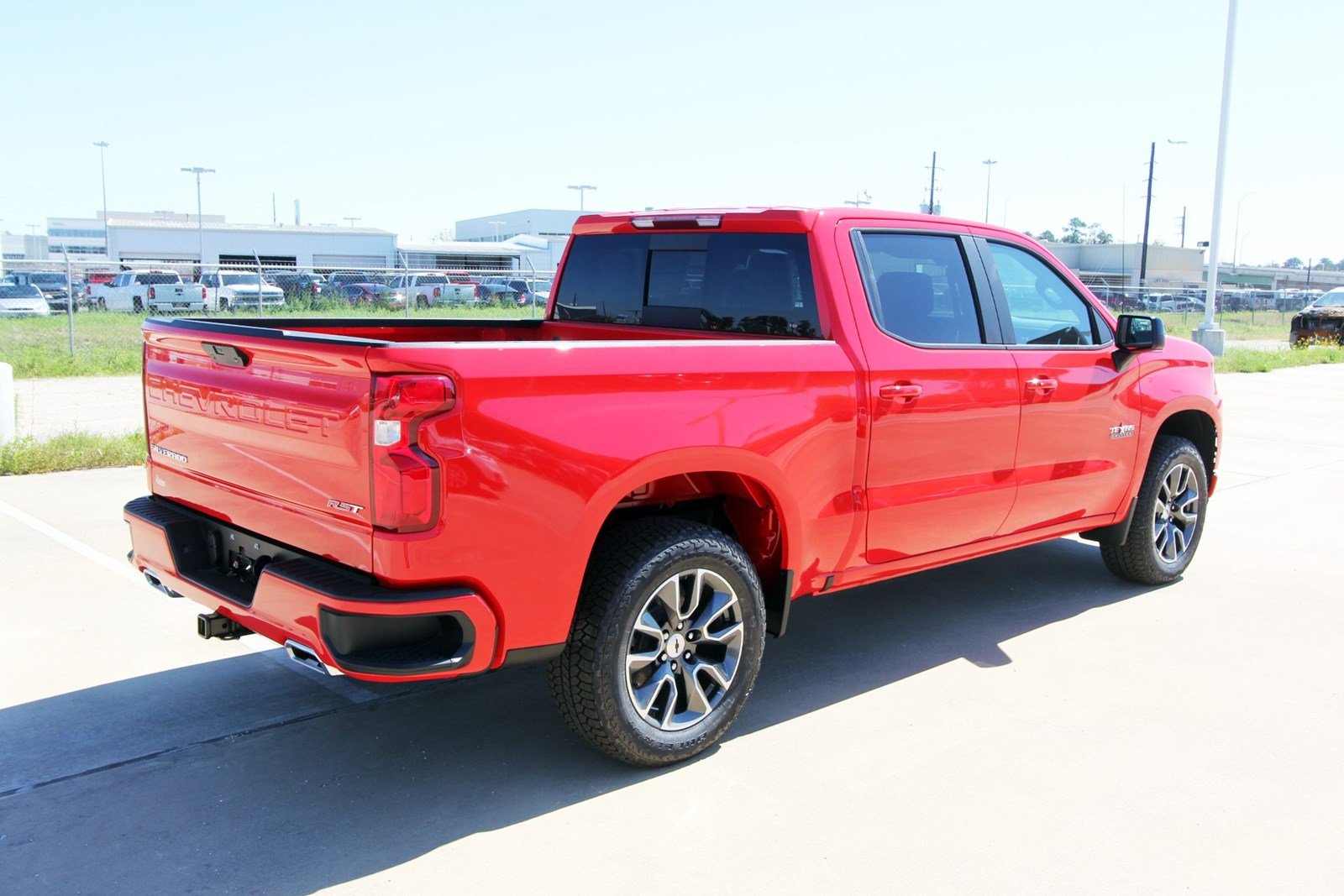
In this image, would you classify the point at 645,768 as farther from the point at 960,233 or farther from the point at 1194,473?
the point at 1194,473

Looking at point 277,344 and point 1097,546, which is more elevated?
point 277,344

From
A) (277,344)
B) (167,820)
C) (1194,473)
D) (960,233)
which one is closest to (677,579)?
(277,344)

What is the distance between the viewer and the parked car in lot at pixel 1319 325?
27.8 m

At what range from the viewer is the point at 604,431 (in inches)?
139

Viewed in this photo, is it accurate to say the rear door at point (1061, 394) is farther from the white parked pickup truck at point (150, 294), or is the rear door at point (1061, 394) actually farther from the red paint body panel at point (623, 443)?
the white parked pickup truck at point (150, 294)

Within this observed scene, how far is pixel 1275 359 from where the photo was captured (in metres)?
23.4

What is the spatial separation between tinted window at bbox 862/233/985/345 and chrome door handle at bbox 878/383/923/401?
0.71ft

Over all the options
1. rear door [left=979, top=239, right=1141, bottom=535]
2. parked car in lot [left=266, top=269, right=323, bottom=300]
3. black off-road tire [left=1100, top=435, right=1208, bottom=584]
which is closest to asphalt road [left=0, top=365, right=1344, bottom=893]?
black off-road tire [left=1100, top=435, right=1208, bottom=584]

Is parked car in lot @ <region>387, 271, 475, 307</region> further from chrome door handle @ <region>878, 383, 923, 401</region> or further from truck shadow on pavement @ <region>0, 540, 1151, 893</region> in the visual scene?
chrome door handle @ <region>878, 383, 923, 401</region>

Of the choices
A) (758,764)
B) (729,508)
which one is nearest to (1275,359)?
(729,508)

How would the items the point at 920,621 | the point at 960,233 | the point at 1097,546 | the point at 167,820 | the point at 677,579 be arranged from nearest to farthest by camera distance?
the point at 167,820 < the point at 677,579 < the point at 960,233 < the point at 920,621 < the point at 1097,546

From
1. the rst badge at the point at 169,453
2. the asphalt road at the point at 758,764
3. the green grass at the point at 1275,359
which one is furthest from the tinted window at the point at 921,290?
the green grass at the point at 1275,359

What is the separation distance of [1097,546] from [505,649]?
5145mm

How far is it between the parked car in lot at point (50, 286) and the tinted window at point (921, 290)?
1125 inches
